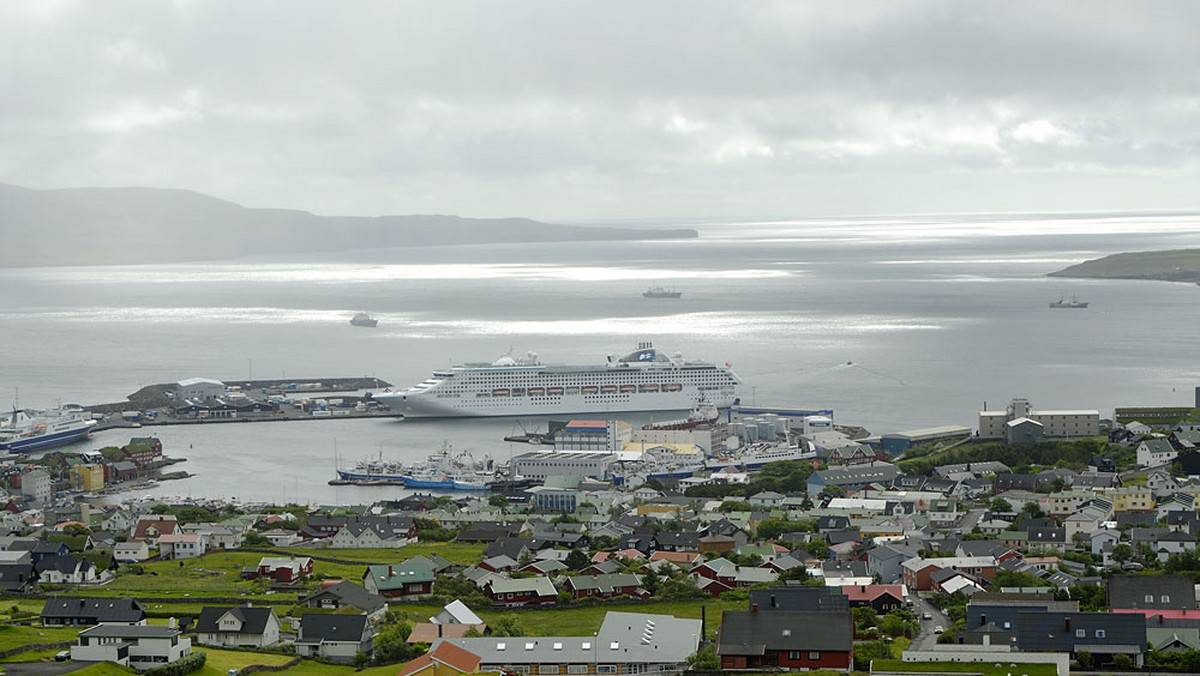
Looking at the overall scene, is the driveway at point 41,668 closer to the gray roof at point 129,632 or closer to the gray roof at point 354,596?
the gray roof at point 129,632

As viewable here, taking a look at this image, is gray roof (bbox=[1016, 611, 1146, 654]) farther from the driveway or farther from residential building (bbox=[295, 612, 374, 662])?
the driveway

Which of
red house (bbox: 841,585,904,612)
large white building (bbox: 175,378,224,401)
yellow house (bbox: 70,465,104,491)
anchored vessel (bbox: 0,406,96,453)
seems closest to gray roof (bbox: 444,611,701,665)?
red house (bbox: 841,585,904,612)

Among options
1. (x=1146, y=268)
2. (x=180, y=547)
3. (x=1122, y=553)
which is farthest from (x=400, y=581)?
(x=1146, y=268)

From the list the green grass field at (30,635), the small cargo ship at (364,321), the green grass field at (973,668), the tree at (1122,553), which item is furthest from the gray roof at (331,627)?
the small cargo ship at (364,321)

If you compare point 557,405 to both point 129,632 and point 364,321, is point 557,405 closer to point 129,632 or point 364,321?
point 129,632

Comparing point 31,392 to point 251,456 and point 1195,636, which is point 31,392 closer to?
point 251,456
